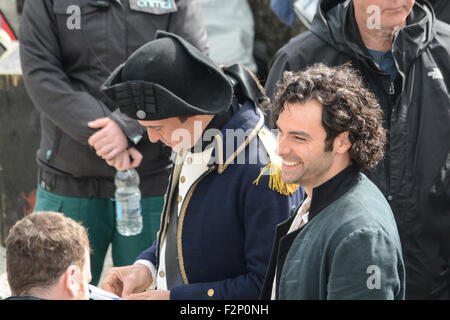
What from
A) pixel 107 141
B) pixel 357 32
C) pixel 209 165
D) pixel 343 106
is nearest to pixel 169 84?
pixel 209 165

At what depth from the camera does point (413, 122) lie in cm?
328

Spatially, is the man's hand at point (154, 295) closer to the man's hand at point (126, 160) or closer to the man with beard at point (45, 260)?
the man with beard at point (45, 260)

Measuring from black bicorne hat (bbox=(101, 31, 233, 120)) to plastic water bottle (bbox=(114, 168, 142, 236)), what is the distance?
1.15 m

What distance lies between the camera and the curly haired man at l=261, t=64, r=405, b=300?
2072 mm

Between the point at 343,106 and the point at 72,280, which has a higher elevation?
the point at 343,106

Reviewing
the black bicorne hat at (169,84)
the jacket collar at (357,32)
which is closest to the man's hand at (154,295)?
the black bicorne hat at (169,84)

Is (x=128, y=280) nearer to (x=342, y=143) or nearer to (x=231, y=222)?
(x=231, y=222)

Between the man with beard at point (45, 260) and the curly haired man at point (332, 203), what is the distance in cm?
69

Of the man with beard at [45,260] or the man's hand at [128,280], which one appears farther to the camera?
the man's hand at [128,280]

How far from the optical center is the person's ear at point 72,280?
2395 millimetres

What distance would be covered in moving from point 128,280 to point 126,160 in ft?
2.94

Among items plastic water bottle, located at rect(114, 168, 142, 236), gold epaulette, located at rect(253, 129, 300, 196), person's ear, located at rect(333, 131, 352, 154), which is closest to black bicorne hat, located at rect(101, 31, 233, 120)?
gold epaulette, located at rect(253, 129, 300, 196)
